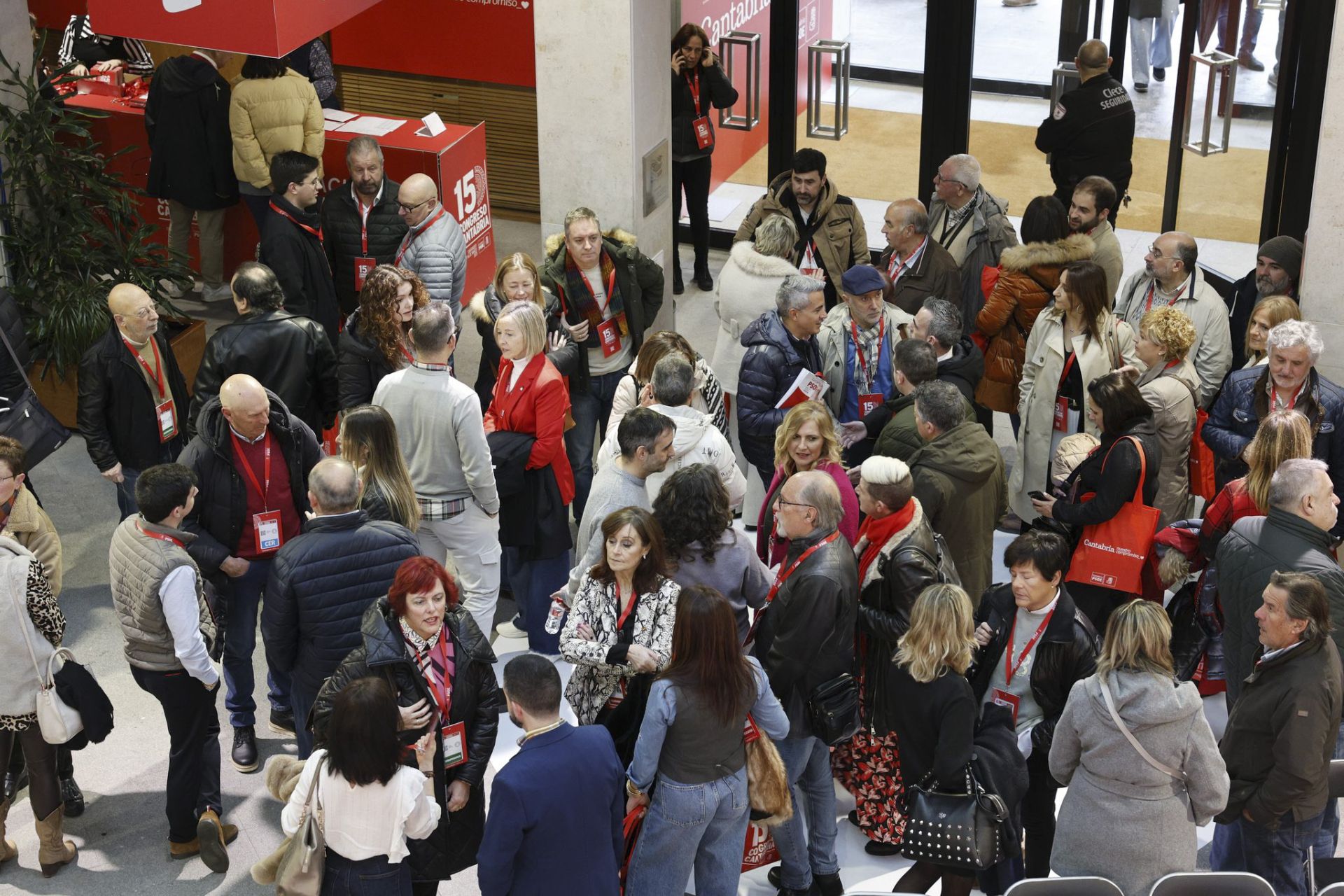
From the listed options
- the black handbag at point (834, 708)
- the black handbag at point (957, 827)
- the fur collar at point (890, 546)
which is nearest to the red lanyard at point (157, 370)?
the fur collar at point (890, 546)

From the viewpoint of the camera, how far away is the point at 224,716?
620 centimetres

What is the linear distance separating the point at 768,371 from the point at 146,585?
2.66m

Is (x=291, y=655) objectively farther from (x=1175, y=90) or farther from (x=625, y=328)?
(x=1175, y=90)

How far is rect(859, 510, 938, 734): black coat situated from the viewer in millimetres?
4777

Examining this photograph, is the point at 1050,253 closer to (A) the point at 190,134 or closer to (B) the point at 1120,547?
(B) the point at 1120,547

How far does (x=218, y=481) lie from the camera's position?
545 cm

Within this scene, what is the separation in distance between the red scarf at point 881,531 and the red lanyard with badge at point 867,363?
1523 millimetres

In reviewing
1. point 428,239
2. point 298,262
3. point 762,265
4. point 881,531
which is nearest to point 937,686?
point 881,531

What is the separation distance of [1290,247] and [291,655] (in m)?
4.70

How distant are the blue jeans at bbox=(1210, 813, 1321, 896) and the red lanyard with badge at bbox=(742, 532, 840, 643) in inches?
61.1

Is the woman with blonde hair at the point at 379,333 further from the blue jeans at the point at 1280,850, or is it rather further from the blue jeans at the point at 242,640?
the blue jeans at the point at 1280,850

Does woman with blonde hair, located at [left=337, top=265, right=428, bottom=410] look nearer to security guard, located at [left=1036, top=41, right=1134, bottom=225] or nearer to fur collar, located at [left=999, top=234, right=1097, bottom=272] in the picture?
fur collar, located at [left=999, top=234, right=1097, bottom=272]

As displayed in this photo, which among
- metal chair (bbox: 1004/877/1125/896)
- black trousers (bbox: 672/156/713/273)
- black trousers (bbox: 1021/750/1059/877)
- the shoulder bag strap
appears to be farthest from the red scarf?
black trousers (bbox: 672/156/713/273)

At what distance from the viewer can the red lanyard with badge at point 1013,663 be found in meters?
4.63
